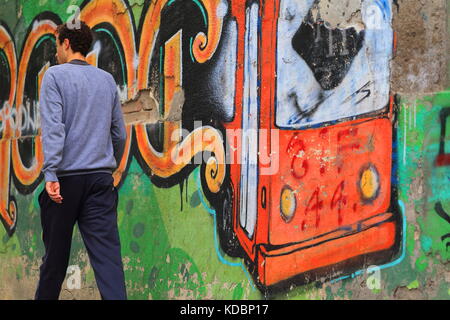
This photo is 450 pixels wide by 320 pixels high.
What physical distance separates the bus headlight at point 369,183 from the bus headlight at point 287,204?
42cm

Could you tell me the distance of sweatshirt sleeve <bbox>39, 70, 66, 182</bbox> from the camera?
424cm

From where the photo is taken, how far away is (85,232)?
4.36 meters

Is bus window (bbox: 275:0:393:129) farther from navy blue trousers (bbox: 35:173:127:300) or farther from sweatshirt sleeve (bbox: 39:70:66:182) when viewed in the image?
sweatshirt sleeve (bbox: 39:70:66:182)

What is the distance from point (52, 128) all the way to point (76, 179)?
0.30 meters

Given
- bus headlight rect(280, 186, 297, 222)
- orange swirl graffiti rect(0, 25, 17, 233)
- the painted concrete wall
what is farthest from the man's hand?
orange swirl graffiti rect(0, 25, 17, 233)

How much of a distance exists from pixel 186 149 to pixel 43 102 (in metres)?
1.17

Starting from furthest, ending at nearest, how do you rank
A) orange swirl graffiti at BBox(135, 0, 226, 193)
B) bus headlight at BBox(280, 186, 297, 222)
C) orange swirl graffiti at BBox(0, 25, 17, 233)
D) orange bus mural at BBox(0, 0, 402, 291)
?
orange swirl graffiti at BBox(0, 25, 17, 233), orange swirl graffiti at BBox(135, 0, 226, 193), bus headlight at BBox(280, 186, 297, 222), orange bus mural at BBox(0, 0, 402, 291)

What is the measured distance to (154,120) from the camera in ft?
18.0

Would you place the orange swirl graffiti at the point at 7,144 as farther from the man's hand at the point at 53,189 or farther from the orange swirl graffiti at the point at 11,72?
the man's hand at the point at 53,189

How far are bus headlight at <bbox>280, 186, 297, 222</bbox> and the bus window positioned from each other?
376 mm

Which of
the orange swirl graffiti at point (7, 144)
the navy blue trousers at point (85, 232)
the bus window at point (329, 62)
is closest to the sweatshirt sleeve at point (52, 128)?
the navy blue trousers at point (85, 232)

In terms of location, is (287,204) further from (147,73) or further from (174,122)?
(147,73)

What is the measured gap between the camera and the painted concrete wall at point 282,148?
4242mm
